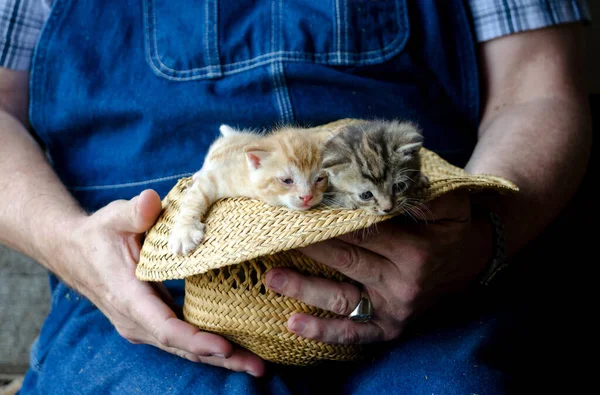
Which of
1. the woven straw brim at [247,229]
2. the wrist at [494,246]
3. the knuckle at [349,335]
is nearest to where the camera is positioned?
the woven straw brim at [247,229]

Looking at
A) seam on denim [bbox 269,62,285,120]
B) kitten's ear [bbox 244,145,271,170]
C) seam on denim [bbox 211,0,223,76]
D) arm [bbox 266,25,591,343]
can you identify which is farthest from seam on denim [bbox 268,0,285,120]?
arm [bbox 266,25,591,343]

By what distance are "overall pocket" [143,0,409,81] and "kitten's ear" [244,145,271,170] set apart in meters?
0.35

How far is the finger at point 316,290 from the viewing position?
101 cm

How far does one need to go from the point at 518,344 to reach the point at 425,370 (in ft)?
0.87

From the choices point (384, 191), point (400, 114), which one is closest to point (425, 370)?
point (384, 191)

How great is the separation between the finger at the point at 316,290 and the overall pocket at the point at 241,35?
62 centimetres

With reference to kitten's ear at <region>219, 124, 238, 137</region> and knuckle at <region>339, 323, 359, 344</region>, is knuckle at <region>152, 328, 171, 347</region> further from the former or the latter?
kitten's ear at <region>219, 124, 238, 137</region>

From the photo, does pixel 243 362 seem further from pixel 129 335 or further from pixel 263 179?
pixel 263 179

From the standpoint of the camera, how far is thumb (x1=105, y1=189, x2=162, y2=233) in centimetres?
110

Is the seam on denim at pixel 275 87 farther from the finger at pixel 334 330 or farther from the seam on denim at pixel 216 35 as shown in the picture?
the finger at pixel 334 330

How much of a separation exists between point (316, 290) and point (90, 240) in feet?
1.89

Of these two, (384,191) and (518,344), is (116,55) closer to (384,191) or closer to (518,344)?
(384,191)

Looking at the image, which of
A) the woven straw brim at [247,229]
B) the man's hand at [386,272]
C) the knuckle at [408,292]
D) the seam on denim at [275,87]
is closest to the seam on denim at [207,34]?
the seam on denim at [275,87]

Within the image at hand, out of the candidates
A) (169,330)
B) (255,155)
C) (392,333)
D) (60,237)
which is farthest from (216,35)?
(392,333)
